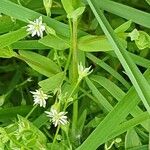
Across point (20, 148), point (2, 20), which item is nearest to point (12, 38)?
point (2, 20)

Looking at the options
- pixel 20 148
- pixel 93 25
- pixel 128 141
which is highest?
pixel 93 25

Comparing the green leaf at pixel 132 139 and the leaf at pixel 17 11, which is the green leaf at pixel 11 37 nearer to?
the leaf at pixel 17 11

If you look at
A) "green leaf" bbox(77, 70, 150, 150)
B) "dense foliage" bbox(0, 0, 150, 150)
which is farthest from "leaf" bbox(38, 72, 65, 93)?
"green leaf" bbox(77, 70, 150, 150)

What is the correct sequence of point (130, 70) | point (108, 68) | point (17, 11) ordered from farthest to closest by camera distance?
1. point (108, 68)
2. point (17, 11)
3. point (130, 70)

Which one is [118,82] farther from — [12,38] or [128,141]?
[12,38]

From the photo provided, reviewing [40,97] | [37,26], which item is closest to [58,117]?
[40,97]

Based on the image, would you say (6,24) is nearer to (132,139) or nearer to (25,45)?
(25,45)

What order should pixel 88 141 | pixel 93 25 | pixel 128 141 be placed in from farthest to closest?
pixel 93 25 → pixel 128 141 → pixel 88 141
